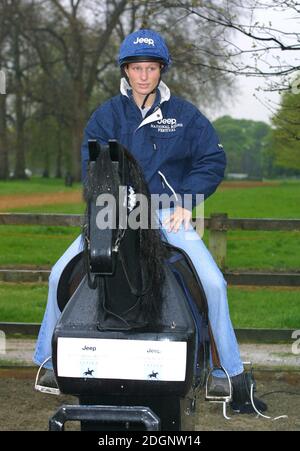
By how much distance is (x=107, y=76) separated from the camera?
137 feet

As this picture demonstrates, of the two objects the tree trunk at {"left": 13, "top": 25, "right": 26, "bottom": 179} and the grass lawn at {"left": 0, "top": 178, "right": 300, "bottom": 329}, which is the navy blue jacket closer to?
the grass lawn at {"left": 0, "top": 178, "right": 300, "bottom": 329}

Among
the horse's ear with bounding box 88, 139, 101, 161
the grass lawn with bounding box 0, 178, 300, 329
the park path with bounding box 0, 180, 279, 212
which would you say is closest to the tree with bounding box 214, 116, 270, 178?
the park path with bounding box 0, 180, 279, 212

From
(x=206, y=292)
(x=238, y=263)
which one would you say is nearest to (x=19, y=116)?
(x=238, y=263)

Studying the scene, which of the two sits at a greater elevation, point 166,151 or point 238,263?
→ point 166,151

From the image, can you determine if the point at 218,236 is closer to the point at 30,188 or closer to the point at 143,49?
the point at 143,49

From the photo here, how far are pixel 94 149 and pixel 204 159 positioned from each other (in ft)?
3.80

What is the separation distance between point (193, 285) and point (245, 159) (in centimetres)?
10771

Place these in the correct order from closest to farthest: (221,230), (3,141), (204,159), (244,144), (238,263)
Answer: (204,159)
(221,230)
(238,263)
(3,141)
(244,144)

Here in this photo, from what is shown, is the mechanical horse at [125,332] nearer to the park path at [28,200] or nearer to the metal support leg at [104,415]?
the metal support leg at [104,415]

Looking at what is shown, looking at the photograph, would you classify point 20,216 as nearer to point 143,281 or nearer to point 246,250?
point 143,281

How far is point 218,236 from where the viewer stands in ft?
24.2

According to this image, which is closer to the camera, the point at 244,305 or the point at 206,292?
the point at 206,292

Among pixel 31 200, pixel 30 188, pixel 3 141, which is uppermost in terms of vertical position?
pixel 3 141

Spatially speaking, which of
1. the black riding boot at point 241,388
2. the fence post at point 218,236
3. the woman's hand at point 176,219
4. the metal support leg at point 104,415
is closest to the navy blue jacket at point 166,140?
the woman's hand at point 176,219
